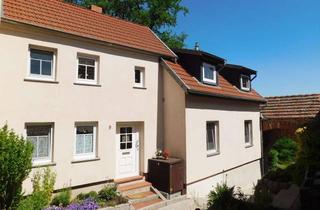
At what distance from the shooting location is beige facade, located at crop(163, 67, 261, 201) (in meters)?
13.6

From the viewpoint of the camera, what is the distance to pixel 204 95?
14.4m

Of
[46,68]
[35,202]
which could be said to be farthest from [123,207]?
[46,68]

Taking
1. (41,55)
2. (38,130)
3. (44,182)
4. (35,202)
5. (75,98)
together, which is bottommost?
(35,202)

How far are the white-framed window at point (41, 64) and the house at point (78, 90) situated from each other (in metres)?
0.03

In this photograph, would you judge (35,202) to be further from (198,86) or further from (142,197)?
(198,86)

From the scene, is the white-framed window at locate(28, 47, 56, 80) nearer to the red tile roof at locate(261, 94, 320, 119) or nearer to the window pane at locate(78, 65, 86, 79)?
the window pane at locate(78, 65, 86, 79)

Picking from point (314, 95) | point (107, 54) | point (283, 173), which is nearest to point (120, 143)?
point (107, 54)

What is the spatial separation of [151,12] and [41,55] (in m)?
17.0

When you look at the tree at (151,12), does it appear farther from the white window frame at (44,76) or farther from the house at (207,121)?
the white window frame at (44,76)

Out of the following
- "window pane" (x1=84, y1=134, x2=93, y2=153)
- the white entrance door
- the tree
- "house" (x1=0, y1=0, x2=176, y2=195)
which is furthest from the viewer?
the tree

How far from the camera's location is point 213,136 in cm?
1599

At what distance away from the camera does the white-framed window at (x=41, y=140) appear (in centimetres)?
1008

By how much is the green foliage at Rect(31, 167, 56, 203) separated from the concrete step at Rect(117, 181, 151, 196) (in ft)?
9.17

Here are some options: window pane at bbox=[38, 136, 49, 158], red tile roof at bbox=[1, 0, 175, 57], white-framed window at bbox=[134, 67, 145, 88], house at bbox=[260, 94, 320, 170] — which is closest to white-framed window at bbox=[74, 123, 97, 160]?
window pane at bbox=[38, 136, 49, 158]
